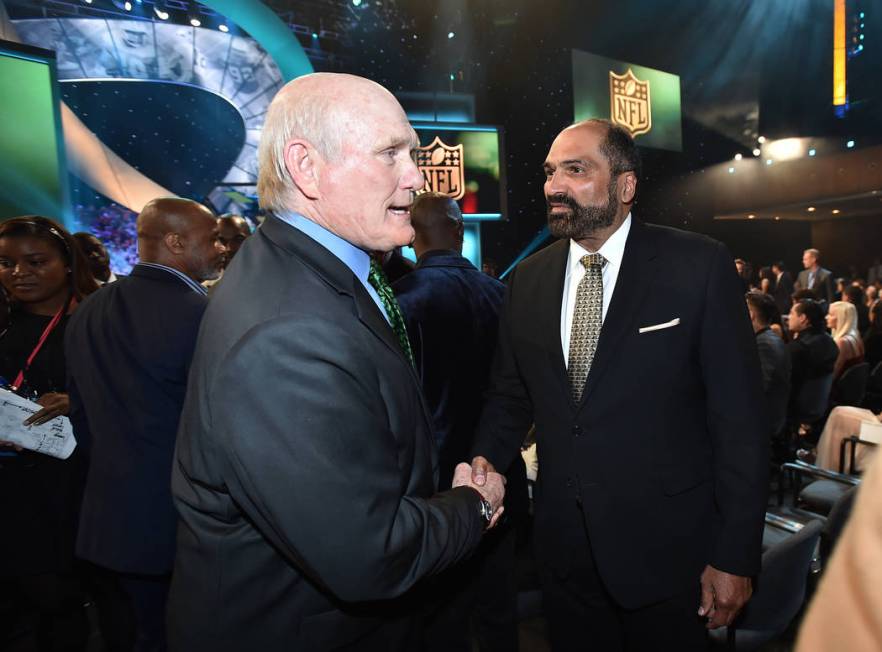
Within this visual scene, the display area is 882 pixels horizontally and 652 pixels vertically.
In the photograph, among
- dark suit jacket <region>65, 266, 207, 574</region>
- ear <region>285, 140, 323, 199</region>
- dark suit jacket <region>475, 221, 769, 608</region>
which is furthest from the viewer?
dark suit jacket <region>65, 266, 207, 574</region>

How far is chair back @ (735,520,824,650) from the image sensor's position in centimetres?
187

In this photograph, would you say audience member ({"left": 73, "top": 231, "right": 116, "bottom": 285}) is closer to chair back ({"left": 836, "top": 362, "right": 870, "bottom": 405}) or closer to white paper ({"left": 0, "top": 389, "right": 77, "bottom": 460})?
white paper ({"left": 0, "top": 389, "right": 77, "bottom": 460})

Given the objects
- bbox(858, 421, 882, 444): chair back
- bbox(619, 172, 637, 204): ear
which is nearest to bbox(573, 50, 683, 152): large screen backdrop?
bbox(858, 421, 882, 444): chair back

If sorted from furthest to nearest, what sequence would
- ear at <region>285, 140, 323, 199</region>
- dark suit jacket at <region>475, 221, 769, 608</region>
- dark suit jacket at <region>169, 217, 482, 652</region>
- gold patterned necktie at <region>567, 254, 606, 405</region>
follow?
gold patterned necktie at <region>567, 254, 606, 405</region> → dark suit jacket at <region>475, 221, 769, 608</region> → ear at <region>285, 140, 323, 199</region> → dark suit jacket at <region>169, 217, 482, 652</region>

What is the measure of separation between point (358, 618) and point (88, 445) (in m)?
1.58

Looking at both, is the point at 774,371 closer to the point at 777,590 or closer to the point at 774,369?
the point at 774,369

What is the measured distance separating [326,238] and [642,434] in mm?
975

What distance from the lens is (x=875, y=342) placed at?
5633 millimetres

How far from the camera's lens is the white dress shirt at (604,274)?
1619 millimetres

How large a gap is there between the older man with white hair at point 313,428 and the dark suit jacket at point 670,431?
493 millimetres

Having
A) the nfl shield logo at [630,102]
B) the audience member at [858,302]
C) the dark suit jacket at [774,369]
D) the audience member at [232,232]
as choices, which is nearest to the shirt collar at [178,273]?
the audience member at [232,232]

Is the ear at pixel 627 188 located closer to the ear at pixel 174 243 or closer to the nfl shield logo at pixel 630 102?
the ear at pixel 174 243

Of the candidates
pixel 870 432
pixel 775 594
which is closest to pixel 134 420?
pixel 775 594

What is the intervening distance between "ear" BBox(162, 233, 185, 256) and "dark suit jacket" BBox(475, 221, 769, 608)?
59.0 inches
